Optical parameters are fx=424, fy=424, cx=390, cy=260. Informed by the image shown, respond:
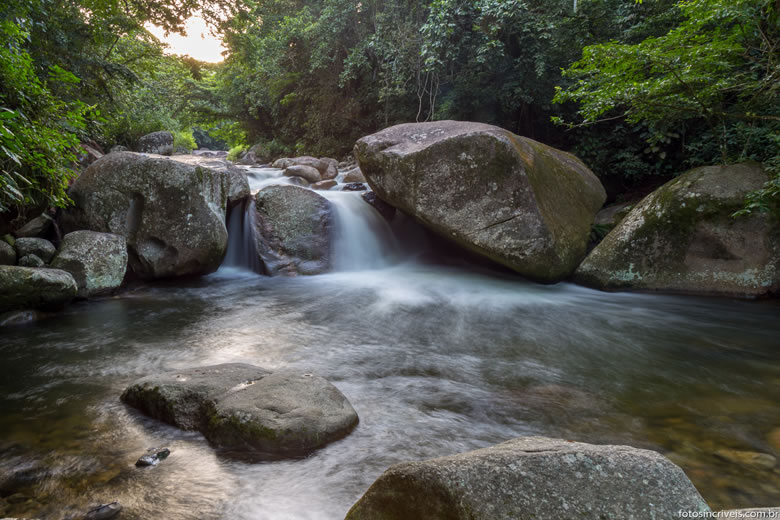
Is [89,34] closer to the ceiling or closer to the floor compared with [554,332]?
closer to the ceiling

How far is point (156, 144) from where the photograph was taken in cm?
1377

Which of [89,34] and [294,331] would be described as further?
[89,34]

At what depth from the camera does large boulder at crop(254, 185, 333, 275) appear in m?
8.31

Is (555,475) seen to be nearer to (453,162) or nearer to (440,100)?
(453,162)

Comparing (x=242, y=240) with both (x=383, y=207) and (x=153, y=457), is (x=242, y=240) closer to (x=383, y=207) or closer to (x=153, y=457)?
(x=383, y=207)

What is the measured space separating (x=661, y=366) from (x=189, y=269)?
23.1ft

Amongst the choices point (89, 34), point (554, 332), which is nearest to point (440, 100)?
point (89, 34)

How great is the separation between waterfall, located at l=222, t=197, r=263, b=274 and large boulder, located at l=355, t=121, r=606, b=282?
3103mm

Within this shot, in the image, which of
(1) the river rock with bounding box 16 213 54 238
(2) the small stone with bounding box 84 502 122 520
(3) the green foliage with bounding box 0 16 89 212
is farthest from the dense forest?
(2) the small stone with bounding box 84 502 122 520

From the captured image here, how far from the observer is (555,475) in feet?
4.71

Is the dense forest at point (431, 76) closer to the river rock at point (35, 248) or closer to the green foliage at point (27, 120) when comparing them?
the green foliage at point (27, 120)

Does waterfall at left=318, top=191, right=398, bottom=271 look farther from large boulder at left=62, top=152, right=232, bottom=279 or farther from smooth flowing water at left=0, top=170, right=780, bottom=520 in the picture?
large boulder at left=62, top=152, right=232, bottom=279

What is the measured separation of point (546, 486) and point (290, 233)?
758 centimetres

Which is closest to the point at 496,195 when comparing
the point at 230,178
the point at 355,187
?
the point at 230,178
